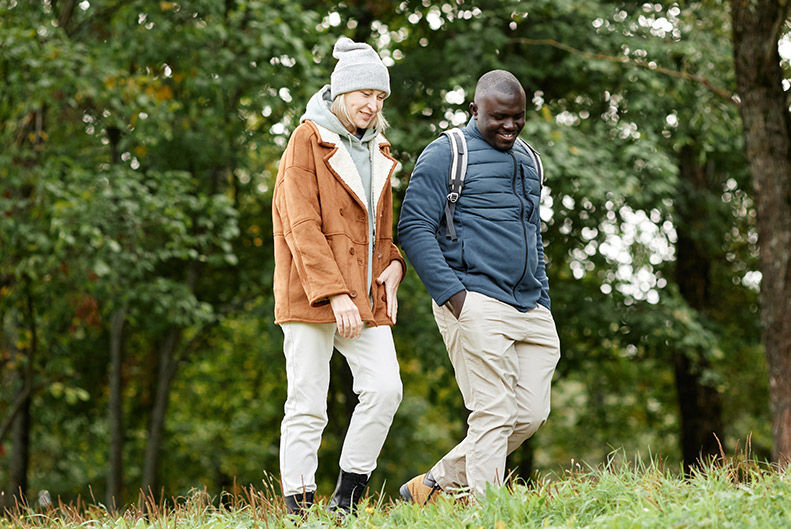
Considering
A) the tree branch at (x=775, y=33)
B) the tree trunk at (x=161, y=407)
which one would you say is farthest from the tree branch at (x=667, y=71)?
the tree trunk at (x=161, y=407)

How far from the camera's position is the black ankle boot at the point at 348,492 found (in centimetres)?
358

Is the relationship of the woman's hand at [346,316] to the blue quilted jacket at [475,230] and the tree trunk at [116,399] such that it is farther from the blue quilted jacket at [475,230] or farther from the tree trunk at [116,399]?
the tree trunk at [116,399]

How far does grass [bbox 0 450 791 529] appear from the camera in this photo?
2.81 metres

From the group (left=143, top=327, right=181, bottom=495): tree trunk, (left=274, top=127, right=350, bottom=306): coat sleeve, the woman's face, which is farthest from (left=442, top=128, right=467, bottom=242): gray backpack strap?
(left=143, top=327, right=181, bottom=495): tree trunk

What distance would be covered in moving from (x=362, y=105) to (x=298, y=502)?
1603mm

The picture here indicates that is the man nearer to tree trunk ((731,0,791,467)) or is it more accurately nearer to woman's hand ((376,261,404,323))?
woman's hand ((376,261,404,323))

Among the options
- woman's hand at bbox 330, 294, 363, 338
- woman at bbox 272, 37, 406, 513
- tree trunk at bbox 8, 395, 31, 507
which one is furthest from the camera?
tree trunk at bbox 8, 395, 31, 507

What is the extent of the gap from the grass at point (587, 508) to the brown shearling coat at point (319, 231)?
0.78 metres

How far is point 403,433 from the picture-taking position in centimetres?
1547

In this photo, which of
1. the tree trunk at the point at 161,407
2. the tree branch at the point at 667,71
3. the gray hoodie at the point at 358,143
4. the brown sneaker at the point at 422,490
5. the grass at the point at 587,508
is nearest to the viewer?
the grass at the point at 587,508

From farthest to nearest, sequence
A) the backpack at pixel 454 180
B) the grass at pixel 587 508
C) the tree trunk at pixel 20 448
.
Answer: the tree trunk at pixel 20 448, the backpack at pixel 454 180, the grass at pixel 587 508

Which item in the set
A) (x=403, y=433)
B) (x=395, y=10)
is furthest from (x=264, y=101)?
(x=403, y=433)

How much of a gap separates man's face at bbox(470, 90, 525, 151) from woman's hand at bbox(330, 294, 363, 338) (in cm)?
96

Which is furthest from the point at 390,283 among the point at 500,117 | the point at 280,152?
the point at 280,152
